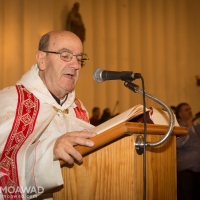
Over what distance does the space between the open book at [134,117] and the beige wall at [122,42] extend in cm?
736

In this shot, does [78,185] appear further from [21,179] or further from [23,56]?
[23,56]

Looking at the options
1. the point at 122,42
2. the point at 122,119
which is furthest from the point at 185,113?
the point at 122,42

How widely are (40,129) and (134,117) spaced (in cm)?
Result: 62

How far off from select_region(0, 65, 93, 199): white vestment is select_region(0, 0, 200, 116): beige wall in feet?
22.3

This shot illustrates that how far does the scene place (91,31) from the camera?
11.2 meters

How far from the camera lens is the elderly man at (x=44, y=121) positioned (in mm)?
1928

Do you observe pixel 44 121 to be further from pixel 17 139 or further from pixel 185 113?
pixel 185 113

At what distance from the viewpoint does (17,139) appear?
223 centimetres

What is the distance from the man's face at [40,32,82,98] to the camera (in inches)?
100

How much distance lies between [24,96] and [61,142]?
28.2 inches

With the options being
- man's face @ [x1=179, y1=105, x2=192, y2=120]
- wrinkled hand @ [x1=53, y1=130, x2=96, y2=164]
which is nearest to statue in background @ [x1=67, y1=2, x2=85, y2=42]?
man's face @ [x1=179, y1=105, x2=192, y2=120]

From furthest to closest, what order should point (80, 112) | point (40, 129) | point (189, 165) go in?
point (189, 165)
point (80, 112)
point (40, 129)

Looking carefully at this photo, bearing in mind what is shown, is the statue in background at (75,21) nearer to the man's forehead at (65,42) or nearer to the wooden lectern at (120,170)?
the man's forehead at (65,42)

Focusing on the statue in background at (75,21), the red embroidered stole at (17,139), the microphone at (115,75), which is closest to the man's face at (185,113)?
the red embroidered stole at (17,139)
